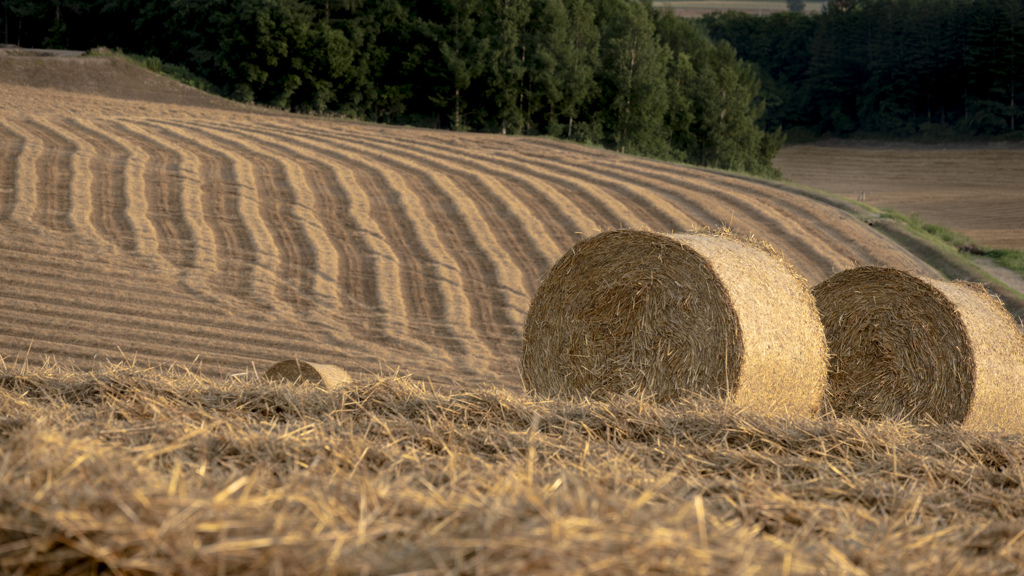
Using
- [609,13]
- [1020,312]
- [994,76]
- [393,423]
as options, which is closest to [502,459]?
[393,423]

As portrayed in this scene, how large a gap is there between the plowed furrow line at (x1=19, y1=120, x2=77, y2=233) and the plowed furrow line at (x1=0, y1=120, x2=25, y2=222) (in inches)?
12.3

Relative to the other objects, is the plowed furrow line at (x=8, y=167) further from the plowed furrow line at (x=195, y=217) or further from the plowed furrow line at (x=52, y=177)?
the plowed furrow line at (x=195, y=217)

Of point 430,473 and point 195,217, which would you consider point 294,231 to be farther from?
point 430,473

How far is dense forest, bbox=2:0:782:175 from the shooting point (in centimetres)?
3981

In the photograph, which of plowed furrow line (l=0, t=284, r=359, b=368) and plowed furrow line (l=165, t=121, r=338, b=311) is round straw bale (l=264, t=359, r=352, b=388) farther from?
plowed furrow line (l=165, t=121, r=338, b=311)

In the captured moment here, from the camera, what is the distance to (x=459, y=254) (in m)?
15.2

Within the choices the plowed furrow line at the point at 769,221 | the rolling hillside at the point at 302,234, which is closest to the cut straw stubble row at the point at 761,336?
the rolling hillside at the point at 302,234

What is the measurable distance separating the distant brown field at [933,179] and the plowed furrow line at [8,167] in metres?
22.1

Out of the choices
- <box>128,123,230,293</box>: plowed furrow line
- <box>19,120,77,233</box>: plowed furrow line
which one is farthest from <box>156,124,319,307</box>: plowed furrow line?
<box>19,120,77,233</box>: plowed furrow line

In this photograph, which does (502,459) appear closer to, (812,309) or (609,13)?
(812,309)

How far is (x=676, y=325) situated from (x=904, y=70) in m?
60.4

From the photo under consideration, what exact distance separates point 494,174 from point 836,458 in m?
18.7

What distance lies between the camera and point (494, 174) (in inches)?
859

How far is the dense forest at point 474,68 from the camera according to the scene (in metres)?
39.8
